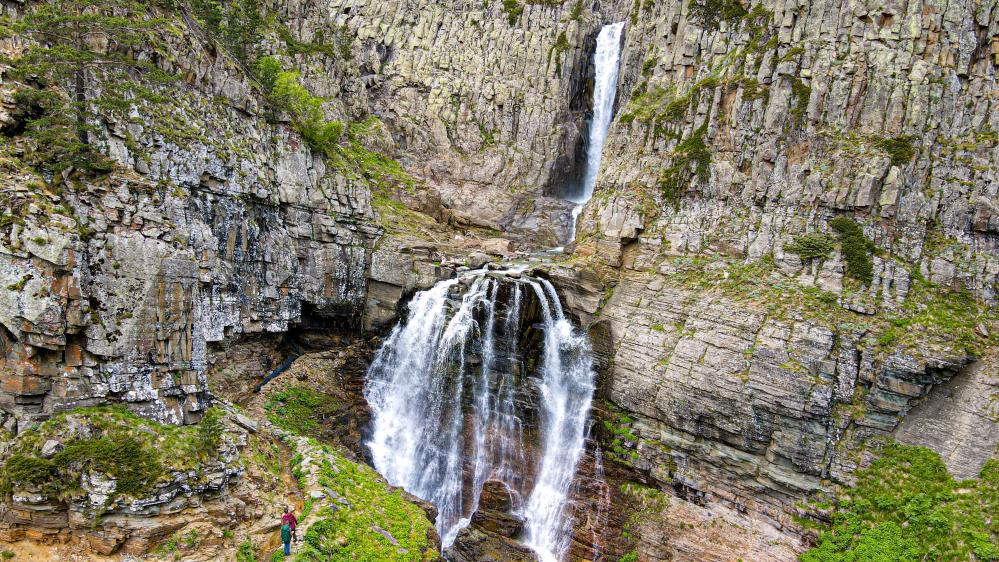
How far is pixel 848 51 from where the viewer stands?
27.1 metres

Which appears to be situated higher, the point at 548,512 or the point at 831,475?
the point at 831,475

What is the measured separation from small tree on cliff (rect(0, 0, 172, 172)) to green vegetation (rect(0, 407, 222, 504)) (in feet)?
26.7

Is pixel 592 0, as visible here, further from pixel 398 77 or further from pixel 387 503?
pixel 387 503

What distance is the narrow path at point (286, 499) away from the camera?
56.3 ft

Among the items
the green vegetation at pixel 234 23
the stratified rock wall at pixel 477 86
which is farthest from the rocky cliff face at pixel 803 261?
the green vegetation at pixel 234 23

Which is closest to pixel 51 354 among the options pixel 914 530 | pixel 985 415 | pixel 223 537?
pixel 223 537

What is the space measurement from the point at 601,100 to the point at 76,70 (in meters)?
35.8

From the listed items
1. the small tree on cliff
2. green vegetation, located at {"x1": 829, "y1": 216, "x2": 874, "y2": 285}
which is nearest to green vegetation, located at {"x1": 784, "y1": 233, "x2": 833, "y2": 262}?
green vegetation, located at {"x1": 829, "y1": 216, "x2": 874, "y2": 285}

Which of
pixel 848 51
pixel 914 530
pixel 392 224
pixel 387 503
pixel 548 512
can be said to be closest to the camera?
pixel 914 530

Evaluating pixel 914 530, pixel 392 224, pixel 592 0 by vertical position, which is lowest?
pixel 914 530

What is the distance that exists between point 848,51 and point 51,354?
36272mm

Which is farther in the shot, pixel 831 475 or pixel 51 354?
pixel 831 475

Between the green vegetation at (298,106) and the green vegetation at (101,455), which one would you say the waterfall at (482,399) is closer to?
the green vegetation at (101,455)

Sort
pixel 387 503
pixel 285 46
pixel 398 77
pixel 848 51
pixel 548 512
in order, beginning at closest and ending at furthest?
1. pixel 387 503
2. pixel 548 512
3. pixel 848 51
4. pixel 285 46
5. pixel 398 77
